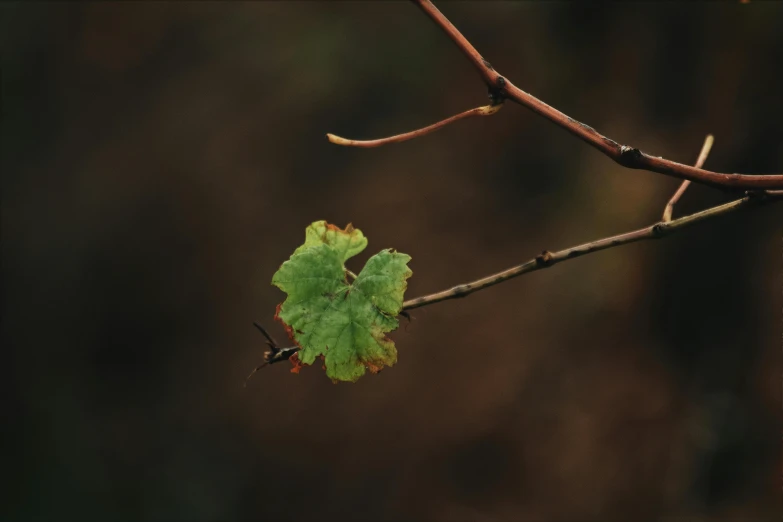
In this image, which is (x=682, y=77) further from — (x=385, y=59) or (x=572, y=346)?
(x=385, y=59)

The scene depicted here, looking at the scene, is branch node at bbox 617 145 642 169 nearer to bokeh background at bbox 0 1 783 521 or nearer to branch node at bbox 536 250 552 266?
branch node at bbox 536 250 552 266

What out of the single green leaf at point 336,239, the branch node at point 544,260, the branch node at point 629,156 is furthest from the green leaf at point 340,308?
the branch node at point 629,156

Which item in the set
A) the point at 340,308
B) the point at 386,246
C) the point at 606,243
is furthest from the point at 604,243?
the point at 386,246

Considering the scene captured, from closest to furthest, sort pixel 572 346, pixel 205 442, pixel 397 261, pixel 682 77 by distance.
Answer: pixel 397 261 < pixel 682 77 < pixel 572 346 < pixel 205 442

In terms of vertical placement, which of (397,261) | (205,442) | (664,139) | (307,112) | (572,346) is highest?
(307,112)

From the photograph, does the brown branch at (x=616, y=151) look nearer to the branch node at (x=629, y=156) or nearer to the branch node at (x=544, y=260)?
the branch node at (x=629, y=156)

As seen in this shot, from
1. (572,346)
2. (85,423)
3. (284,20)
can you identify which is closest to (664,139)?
(572,346)

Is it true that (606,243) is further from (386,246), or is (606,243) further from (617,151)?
(386,246)
